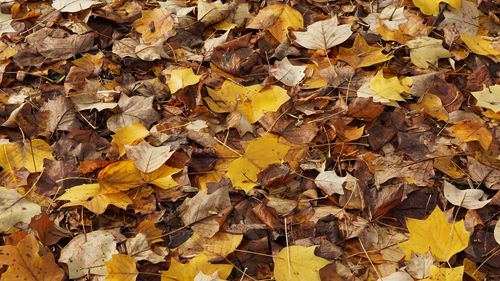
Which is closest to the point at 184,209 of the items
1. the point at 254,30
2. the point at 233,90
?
the point at 233,90

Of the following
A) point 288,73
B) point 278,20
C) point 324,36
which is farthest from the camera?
point 278,20

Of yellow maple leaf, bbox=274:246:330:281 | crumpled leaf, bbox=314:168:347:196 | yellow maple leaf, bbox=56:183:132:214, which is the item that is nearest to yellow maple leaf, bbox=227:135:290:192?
crumpled leaf, bbox=314:168:347:196

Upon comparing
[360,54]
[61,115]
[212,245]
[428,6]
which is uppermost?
[428,6]

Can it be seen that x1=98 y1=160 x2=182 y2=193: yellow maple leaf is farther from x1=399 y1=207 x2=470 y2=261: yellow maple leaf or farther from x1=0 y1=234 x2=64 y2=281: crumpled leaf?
x1=399 y1=207 x2=470 y2=261: yellow maple leaf

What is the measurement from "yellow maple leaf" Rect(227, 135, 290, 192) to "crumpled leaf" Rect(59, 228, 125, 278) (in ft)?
1.56

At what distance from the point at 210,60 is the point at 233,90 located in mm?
262

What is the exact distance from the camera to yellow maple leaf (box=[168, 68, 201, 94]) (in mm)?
1892

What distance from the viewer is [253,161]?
1620mm

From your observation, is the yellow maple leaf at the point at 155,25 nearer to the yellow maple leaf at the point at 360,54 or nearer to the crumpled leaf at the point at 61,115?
the crumpled leaf at the point at 61,115

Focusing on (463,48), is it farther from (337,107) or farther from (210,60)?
(210,60)

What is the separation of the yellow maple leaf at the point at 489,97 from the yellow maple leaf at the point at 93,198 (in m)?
1.56

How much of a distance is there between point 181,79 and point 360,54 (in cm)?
89

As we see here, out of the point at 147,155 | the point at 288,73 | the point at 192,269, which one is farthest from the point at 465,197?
the point at 147,155

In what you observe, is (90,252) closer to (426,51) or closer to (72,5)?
(72,5)
